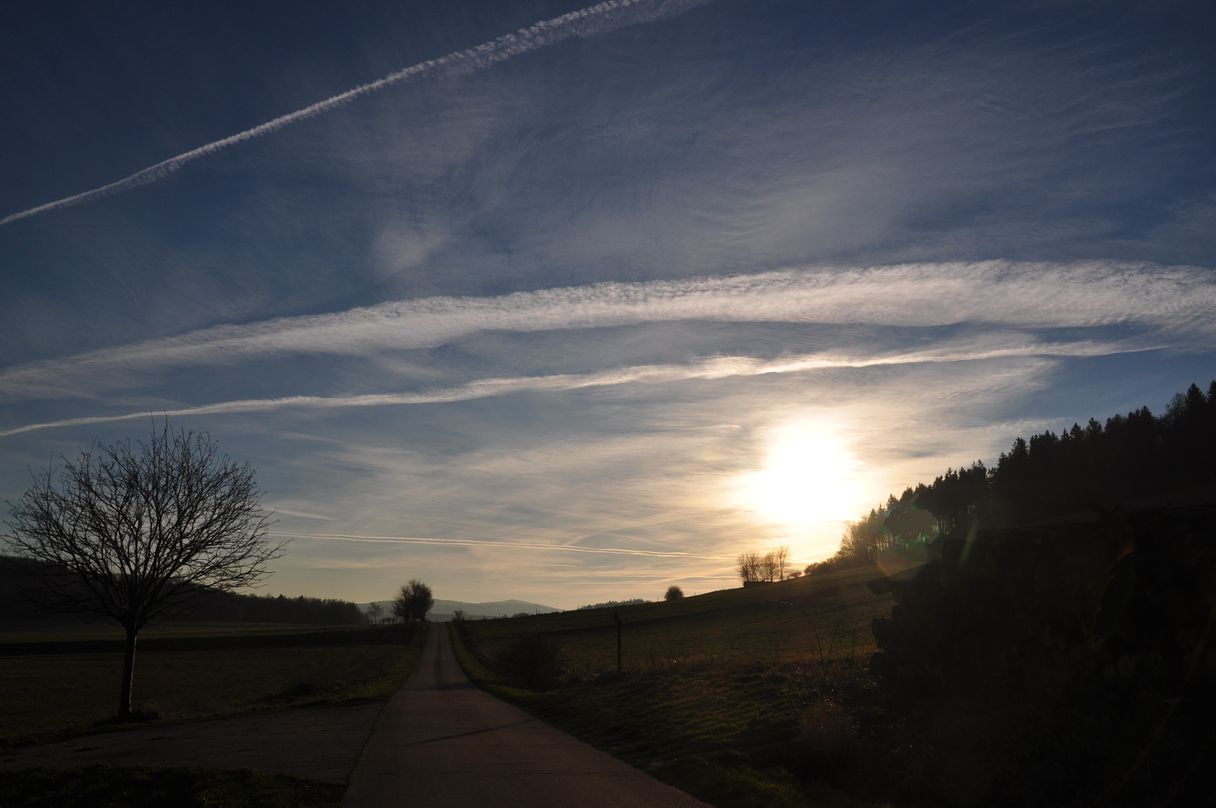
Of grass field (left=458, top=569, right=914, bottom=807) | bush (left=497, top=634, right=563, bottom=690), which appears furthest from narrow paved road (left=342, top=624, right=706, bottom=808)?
bush (left=497, top=634, right=563, bottom=690)

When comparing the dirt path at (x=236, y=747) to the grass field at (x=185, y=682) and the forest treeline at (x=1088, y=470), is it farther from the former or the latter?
the forest treeline at (x=1088, y=470)

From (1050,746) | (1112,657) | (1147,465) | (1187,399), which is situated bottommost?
(1050,746)

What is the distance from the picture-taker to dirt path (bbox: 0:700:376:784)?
1349 cm

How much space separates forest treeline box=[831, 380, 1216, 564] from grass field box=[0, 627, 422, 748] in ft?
113

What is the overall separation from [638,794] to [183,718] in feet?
58.2

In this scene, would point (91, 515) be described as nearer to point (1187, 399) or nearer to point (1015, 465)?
point (1187, 399)

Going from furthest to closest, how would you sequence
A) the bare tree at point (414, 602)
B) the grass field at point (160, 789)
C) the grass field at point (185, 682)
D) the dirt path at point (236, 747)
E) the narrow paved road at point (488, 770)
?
1. the bare tree at point (414, 602)
2. the grass field at point (185, 682)
3. the dirt path at point (236, 747)
4. the narrow paved road at point (488, 770)
5. the grass field at point (160, 789)

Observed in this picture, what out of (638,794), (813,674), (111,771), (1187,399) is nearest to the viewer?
(638,794)

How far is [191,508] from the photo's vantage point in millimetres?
23531

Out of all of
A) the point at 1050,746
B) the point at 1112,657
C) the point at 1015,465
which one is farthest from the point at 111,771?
the point at 1015,465

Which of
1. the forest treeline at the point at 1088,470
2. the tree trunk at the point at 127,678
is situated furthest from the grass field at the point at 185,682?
the forest treeline at the point at 1088,470

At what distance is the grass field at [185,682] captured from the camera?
26125mm

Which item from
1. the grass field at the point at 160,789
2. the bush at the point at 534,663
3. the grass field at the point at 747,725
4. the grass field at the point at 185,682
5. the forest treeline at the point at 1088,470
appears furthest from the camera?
the forest treeline at the point at 1088,470

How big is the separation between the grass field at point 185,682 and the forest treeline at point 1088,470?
34.4 m
